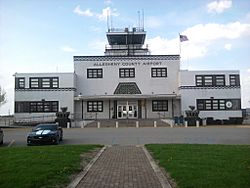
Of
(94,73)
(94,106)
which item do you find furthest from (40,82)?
(94,106)

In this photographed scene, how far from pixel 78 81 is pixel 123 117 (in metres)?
8.07

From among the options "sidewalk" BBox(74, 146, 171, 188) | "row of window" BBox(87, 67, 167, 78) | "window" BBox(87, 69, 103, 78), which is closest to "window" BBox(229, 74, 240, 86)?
"row of window" BBox(87, 67, 167, 78)

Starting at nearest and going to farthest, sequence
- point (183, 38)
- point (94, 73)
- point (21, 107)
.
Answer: point (21, 107)
point (183, 38)
point (94, 73)

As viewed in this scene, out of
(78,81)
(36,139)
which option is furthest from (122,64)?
(36,139)

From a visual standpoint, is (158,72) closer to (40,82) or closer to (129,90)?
(129,90)

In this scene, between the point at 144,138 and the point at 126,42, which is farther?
the point at 126,42

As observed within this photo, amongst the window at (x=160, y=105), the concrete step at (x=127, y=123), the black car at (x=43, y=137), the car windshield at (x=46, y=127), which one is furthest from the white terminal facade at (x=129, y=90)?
the black car at (x=43, y=137)

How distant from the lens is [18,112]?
158 feet

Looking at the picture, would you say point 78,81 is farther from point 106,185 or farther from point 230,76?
point 106,185

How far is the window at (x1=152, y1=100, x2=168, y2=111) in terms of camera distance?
4950 cm

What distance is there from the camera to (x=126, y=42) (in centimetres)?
5794

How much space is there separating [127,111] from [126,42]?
13.6 meters

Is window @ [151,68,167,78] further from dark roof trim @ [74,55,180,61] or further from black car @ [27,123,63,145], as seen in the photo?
black car @ [27,123,63,145]

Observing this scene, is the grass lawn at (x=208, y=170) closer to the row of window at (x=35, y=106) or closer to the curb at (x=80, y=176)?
the curb at (x=80, y=176)
